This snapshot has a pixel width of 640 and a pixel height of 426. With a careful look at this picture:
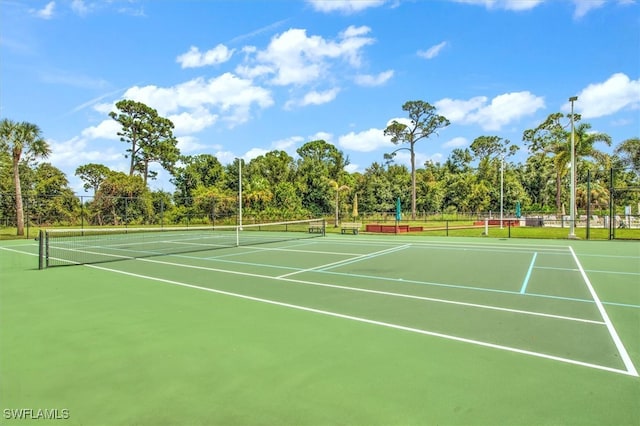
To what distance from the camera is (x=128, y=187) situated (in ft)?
123

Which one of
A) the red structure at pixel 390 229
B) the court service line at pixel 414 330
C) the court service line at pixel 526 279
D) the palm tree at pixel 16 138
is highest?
the palm tree at pixel 16 138

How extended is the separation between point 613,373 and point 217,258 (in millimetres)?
11488

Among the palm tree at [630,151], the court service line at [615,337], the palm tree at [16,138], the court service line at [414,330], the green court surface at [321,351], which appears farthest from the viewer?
the palm tree at [630,151]

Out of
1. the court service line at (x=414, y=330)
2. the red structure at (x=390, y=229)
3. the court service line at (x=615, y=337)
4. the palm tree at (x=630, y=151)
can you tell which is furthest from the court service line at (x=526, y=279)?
the palm tree at (x=630, y=151)

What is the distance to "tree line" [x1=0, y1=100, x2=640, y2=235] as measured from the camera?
103ft

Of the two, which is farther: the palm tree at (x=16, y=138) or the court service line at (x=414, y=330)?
the palm tree at (x=16, y=138)

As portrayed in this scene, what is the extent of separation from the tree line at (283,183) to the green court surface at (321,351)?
81.0 feet

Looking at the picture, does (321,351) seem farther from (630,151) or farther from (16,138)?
(630,151)

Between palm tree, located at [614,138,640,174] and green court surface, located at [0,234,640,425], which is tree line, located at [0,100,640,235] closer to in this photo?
palm tree, located at [614,138,640,174]

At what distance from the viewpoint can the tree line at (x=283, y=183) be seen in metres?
31.4

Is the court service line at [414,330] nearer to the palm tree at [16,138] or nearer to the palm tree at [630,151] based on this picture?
the palm tree at [16,138]

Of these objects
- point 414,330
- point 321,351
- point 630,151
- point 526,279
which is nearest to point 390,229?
point 526,279

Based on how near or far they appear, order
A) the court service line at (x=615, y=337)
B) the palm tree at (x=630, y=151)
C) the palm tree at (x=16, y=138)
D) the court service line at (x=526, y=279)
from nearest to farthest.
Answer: the court service line at (x=615, y=337)
the court service line at (x=526, y=279)
the palm tree at (x=16, y=138)
the palm tree at (x=630, y=151)

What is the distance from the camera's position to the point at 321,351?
4.36 m
